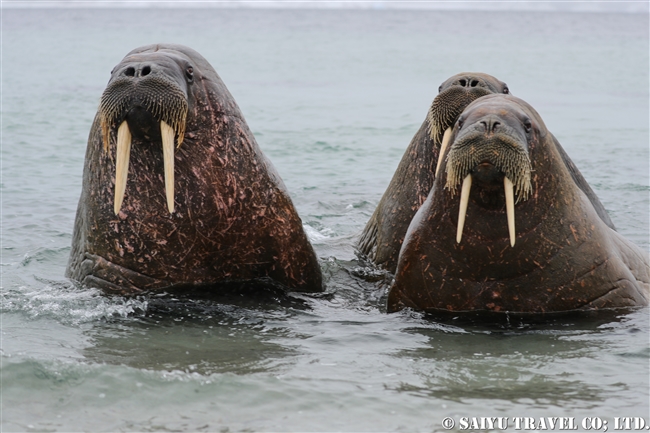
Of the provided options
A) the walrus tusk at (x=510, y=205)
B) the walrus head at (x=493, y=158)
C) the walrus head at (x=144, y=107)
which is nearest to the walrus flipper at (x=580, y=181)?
the walrus head at (x=493, y=158)

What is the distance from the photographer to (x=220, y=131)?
21.8 feet

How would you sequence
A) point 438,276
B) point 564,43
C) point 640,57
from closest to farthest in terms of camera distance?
point 438,276
point 640,57
point 564,43

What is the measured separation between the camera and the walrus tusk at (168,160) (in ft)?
19.8

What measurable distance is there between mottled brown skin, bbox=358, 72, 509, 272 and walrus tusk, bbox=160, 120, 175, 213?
6.80 ft

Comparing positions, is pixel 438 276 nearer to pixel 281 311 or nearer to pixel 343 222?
pixel 281 311

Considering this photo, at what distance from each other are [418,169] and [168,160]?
8.09 feet

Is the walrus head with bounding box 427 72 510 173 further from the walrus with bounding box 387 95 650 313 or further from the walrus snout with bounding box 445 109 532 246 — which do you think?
the walrus snout with bounding box 445 109 532 246

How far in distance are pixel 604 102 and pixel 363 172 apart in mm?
11714

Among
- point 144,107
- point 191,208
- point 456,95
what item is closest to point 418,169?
point 456,95

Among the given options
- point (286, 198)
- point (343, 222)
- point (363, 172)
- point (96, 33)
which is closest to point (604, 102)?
point (363, 172)

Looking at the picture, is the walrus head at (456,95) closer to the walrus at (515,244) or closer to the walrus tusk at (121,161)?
the walrus at (515,244)

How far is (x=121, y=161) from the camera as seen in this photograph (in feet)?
19.5

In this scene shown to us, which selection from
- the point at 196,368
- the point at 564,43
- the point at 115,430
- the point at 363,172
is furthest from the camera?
the point at 564,43

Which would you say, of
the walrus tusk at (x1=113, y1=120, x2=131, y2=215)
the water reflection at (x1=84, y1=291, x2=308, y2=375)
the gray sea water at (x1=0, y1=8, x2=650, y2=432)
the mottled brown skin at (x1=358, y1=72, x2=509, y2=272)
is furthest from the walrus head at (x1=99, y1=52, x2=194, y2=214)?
the mottled brown skin at (x1=358, y1=72, x2=509, y2=272)
